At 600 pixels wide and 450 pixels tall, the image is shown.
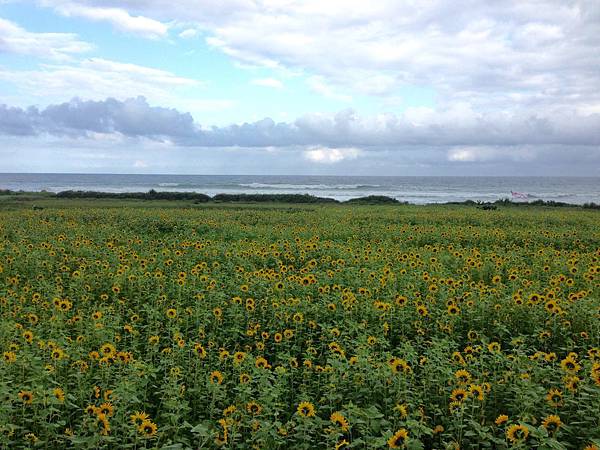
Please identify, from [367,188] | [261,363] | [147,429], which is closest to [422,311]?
[261,363]

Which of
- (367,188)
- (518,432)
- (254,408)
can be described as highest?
(367,188)

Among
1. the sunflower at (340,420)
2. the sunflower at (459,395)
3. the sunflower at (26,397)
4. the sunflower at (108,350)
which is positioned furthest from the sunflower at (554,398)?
the sunflower at (26,397)

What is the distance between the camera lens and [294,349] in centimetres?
582

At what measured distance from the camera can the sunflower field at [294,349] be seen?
3652 mm

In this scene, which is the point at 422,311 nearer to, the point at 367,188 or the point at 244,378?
the point at 244,378

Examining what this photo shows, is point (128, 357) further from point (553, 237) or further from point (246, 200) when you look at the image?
point (246, 200)

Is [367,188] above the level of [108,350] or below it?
above

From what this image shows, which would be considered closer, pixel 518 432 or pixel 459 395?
pixel 518 432

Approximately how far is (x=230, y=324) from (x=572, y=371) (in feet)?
13.7

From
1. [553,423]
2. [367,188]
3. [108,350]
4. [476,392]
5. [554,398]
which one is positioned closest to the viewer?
[553,423]

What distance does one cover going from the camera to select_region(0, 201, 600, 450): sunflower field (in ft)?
12.0

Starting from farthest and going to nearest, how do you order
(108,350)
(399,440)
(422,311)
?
1. (422,311)
2. (108,350)
3. (399,440)

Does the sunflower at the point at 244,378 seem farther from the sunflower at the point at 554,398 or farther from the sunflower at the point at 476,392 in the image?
the sunflower at the point at 554,398

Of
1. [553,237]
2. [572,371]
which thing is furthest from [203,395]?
[553,237]
